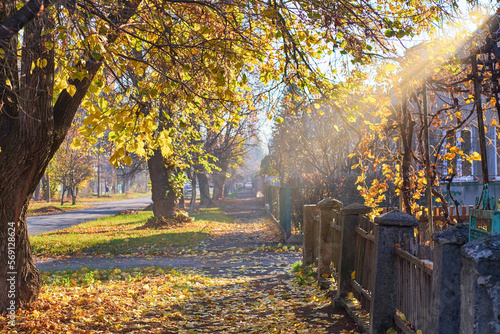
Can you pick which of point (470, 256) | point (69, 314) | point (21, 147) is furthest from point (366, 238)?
point (21, 147)

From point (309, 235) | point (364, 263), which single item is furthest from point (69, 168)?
point (364, 263)

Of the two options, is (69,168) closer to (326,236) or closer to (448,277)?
(326,236)

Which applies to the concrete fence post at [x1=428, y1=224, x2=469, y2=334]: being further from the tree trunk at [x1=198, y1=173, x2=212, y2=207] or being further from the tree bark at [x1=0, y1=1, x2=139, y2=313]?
the tree trunk at [x1=198, y1=173, x2=212, y2=207]

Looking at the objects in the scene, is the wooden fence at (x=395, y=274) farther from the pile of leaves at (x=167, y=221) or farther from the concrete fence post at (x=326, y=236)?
the pile of leaves at (x=167, y=221)

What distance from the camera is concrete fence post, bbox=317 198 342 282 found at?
24.9 ft

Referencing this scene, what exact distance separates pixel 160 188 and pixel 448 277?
58.4ft

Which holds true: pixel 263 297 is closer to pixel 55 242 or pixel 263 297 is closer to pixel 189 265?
pixel 189 265

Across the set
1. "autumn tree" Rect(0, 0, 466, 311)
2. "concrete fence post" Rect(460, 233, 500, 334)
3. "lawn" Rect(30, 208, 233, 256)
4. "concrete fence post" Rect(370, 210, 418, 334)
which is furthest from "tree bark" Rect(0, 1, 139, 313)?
"lawn" Rect(30, 208, 233, 256)

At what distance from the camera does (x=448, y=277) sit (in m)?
3.19

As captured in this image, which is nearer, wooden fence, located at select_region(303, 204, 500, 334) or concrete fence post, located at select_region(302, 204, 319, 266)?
wooden fence, located at select_region(303, 204, 500, 334)

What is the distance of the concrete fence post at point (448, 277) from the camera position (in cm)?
313

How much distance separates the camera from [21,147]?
5430 millimetres

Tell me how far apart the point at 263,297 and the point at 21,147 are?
14.6 feet

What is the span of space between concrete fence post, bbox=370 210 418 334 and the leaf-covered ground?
771 millimetres
